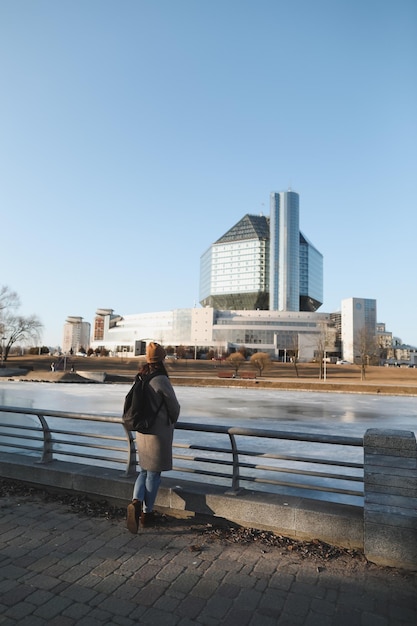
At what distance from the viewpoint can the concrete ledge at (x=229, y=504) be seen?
4082 millimetres

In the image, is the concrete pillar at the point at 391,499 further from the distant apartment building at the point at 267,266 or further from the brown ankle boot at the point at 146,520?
the distant apartment building at the point at 267,266

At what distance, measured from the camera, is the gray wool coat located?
4262mm

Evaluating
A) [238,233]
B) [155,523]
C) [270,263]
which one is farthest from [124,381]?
[238,233]

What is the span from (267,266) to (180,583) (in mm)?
172053

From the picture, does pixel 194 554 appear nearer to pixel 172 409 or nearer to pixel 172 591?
pixel 172 591

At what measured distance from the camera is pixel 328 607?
302 cm

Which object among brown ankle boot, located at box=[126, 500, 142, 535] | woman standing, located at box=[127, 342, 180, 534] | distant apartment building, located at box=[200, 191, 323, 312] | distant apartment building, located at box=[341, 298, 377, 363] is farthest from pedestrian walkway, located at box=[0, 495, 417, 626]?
distant apartment building, located at box=[200, 191, 323, 312]

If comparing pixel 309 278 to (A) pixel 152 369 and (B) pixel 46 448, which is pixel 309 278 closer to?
(B) pixel 46 448

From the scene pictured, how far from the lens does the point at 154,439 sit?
14.2 ft

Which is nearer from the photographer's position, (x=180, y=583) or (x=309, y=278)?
(x=180, y=583)

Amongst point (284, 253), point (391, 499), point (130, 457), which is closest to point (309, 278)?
point (284, 253)

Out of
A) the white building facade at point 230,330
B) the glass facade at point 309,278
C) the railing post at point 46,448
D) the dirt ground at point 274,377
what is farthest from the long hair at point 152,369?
the glass facade at point 309,278

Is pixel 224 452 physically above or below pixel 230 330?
below

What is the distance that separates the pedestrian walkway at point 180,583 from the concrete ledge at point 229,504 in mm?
325
